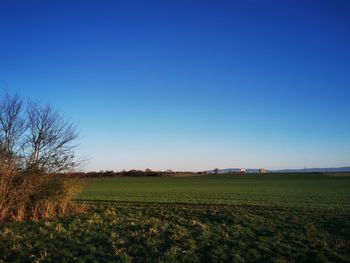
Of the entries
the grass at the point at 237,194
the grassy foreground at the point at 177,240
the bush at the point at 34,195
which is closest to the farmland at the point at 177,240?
the grassy foreground at the point at 177,240

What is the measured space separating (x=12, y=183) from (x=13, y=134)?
3.16 metres

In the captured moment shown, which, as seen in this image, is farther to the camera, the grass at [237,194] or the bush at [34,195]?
the grass at [237,194]

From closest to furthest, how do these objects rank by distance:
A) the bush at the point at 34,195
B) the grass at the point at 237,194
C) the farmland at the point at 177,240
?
the farmland at the point at 177,240 → the bush at the point at 34,195 → the grass at the point at 237,194

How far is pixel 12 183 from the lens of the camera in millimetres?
16188

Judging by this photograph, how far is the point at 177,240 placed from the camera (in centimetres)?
1132

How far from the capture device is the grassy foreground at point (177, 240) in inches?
385

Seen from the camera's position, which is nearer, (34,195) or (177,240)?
(177,240)

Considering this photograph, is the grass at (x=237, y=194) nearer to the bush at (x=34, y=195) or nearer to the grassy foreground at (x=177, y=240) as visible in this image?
the bush at (x=34, y=195)

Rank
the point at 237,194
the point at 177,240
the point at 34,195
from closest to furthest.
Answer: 1. the point at 177,240
2. the point at 34,195
3. the point at 237,194

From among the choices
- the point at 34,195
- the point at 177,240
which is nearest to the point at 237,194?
the point at 34,195

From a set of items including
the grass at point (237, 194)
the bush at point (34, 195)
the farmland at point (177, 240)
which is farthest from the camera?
the grass at point (237, 194)

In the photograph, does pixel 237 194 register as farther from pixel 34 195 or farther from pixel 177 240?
pixel 177 240

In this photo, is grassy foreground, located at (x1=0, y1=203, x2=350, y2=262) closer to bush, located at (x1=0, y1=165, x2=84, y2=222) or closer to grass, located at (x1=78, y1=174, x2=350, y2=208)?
bush, located at (x1=0, y1=165, x2=84, y2=222)

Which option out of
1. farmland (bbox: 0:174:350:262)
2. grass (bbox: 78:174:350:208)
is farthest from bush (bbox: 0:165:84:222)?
grass (bbox: 78:174:350:208)
